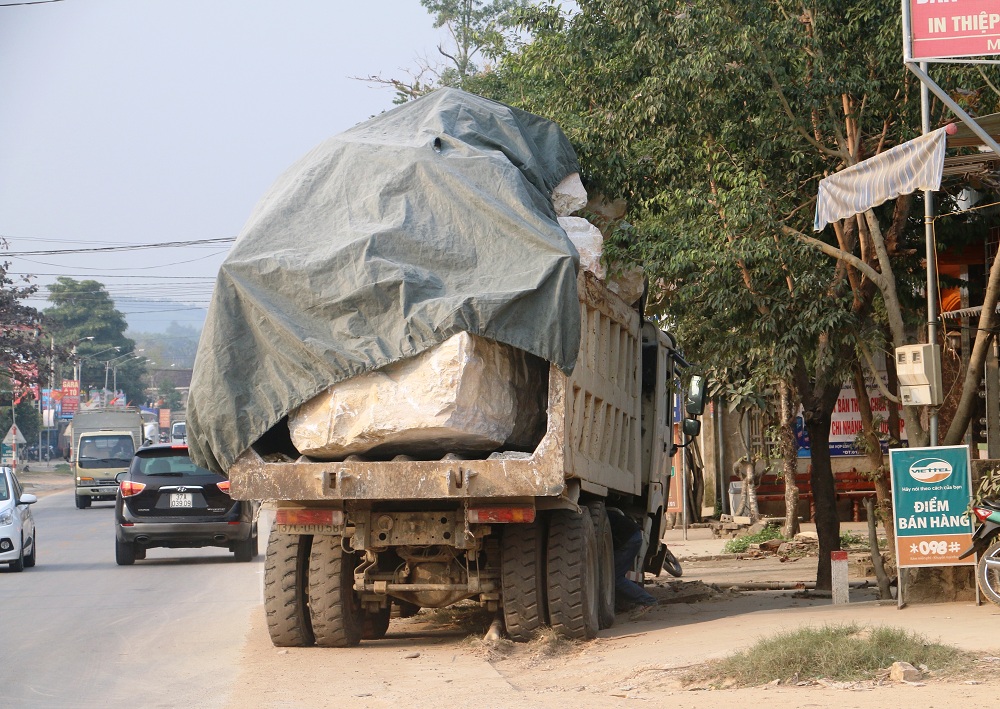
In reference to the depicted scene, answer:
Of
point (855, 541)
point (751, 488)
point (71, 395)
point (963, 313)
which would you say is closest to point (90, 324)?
point (71, 395)

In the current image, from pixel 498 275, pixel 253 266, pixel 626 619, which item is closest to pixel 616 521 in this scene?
pixel 626 619

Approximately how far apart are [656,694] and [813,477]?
259 inches

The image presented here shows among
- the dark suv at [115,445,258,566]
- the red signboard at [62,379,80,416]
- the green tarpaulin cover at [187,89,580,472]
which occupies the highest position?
the red signboard at [62,379,80,416]

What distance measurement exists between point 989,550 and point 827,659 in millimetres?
3235

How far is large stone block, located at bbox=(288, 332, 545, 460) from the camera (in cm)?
853

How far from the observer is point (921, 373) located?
10.6 metres

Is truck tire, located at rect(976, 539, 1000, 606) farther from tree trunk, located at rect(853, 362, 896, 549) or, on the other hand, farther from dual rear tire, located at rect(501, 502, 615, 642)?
dual rear tire, located at rect(501, 502, 615, 642)

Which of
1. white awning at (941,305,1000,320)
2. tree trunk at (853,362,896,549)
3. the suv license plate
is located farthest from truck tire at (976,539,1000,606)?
the suv license plate

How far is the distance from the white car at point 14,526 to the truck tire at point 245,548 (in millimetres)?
2952

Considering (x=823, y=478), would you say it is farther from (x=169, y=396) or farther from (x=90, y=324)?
(x=169, y=396)

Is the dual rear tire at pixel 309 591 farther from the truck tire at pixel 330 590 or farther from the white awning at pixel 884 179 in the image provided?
the white awning at pixel 884 179

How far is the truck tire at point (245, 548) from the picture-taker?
19141 millimetres

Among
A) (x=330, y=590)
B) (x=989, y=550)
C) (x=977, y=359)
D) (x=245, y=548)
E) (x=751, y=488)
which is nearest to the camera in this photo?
(x=330, y=590)

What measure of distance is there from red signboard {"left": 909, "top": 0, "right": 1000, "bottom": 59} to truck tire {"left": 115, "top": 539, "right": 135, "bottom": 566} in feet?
43.4
